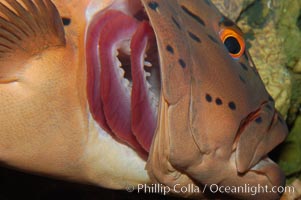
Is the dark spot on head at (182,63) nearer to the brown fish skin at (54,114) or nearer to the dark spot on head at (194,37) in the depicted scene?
the dark spot on head at (194,37)

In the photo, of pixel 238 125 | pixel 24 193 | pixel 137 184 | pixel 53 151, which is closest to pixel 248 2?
pixel 238 125

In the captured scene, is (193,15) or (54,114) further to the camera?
(193,15)

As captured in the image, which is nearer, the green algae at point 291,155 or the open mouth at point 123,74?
the open mouth at point 123,74

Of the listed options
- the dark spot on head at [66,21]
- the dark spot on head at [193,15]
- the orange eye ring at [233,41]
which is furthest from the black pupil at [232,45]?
the dark spot on head at [66,21]

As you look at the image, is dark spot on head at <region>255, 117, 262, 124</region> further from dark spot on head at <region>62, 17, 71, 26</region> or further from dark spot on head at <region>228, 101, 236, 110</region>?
dark spot on head at <region>62, 17, 71, 26</region>

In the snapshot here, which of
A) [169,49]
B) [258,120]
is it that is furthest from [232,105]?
[169,49]

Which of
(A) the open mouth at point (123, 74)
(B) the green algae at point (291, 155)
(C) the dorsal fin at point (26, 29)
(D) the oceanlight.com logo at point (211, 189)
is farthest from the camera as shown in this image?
(B) the green algae at point (291, 155)

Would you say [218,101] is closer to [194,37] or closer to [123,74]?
[194,37]

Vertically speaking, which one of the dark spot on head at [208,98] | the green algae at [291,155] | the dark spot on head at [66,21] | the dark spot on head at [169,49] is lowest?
the green algae at [291,155]

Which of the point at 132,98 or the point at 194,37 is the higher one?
the point at 194,37
